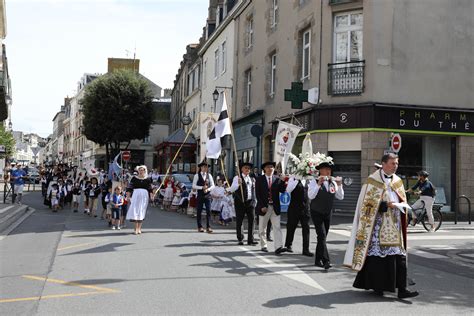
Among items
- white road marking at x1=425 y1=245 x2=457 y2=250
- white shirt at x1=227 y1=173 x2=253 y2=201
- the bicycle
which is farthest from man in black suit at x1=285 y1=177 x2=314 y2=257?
the bicycle

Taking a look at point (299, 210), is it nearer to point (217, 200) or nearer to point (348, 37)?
point (217, 200)

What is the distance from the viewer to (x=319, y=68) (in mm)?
19594

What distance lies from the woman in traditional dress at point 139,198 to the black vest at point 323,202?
5.49m

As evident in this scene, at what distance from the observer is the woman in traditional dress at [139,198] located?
12438mm

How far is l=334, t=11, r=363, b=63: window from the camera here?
18812 millimetres

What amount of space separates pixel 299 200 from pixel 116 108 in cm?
3871

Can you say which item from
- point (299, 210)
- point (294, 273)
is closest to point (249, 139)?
point (299, 210)

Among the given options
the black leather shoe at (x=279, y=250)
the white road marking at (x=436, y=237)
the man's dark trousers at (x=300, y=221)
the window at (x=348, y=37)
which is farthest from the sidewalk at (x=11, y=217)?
the window at (x=348, y=37)

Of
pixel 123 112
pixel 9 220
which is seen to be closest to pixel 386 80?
pixel 9 220

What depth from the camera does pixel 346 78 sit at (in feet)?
61.5

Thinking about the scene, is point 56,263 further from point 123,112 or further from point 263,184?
point 123,112

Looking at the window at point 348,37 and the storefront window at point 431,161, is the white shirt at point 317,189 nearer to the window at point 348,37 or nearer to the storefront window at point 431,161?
the storefront window at point 431,161

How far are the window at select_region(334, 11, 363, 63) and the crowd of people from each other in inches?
247

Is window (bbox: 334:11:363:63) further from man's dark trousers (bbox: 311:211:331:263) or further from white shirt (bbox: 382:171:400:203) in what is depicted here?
white shirt (bbox: 382:171:400:203)
